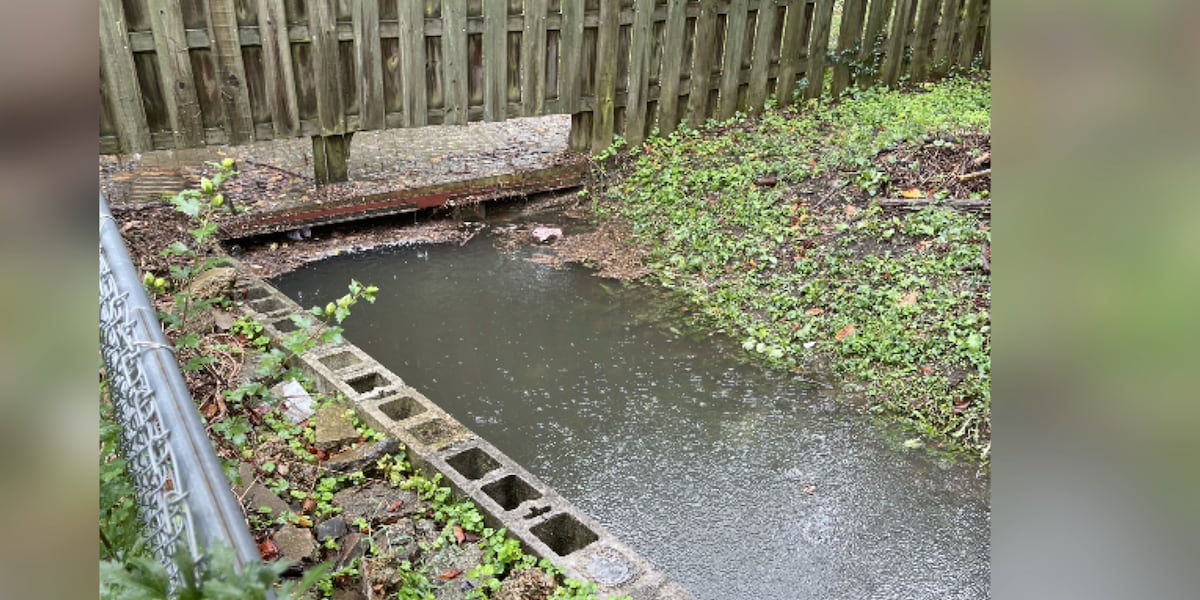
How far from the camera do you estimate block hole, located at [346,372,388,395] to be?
4.04 meters

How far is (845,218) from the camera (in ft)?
19.1

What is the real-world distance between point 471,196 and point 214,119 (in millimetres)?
2013

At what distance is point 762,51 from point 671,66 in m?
1.00

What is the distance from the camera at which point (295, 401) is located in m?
3.89

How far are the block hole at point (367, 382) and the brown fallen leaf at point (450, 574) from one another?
1.35 metres

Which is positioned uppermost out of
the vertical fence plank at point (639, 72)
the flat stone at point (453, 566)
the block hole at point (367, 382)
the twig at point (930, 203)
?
the vertical fence plank at point (639, 72)

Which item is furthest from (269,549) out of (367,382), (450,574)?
(367,382)

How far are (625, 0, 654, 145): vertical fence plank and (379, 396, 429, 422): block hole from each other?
4.29 meters

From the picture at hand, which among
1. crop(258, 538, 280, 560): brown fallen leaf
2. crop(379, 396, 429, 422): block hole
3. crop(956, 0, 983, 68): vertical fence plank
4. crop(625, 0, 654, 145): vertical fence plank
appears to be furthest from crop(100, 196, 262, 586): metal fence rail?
crop(956, 0, 983, 68): vertical fence plank

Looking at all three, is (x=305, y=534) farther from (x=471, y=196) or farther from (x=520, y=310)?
(x=471, y=196)

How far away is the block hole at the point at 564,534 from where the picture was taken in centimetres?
313

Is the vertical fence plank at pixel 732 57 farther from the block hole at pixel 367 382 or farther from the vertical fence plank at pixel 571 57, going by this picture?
→ the block hole at pixel 367 382

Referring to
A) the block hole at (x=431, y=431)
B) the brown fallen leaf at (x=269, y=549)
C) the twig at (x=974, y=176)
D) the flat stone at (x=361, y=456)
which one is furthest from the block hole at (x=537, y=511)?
the twig at (x=974, y=176)

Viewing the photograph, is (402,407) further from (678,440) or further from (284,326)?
(678,440)
